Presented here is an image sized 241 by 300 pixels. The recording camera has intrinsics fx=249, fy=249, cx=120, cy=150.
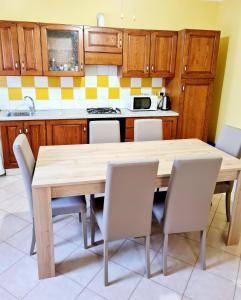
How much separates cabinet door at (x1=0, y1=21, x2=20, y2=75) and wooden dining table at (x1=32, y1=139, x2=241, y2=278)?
1.60 metres

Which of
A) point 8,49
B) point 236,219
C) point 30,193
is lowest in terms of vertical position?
point 236,219

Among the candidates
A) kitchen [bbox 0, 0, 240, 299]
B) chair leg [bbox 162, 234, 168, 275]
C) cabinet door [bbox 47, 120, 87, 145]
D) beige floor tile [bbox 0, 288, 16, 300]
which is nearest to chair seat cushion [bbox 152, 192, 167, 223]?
chair leg [bbox 162, 234, 168, 275]

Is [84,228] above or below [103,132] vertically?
below

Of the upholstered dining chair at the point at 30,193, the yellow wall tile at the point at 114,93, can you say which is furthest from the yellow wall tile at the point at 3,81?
the upholstered dining chair at the point at 30,193

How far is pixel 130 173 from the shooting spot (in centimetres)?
150

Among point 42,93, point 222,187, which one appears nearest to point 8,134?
point 42,93

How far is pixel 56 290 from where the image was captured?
1.67 m

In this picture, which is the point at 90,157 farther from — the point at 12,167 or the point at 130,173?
the point at 12,167

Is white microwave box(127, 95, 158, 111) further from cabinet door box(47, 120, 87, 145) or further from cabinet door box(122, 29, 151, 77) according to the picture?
cabinet door box(47, 120, 87, 145)

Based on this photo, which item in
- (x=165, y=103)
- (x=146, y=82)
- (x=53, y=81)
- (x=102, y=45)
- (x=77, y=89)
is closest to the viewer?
(x=102, y=45)

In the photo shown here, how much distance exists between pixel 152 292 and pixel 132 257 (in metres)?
0.35

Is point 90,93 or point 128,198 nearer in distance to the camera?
point 128,198

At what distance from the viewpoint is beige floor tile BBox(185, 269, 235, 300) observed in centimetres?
166

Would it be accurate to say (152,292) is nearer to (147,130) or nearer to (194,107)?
(147,130)
